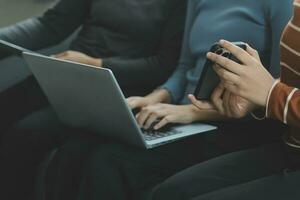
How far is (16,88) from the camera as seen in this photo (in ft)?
5.18

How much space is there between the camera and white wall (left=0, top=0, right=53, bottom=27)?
2.02 metres

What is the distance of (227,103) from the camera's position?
1144mm

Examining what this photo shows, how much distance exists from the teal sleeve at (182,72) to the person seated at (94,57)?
62 mm

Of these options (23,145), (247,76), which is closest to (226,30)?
(247,76)

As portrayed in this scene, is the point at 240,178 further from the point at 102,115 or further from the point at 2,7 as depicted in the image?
the point at 2,7

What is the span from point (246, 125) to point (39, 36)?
29.9 inches

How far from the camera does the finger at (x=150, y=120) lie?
129 cm

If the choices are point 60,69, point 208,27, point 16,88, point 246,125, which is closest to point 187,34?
point 208,27

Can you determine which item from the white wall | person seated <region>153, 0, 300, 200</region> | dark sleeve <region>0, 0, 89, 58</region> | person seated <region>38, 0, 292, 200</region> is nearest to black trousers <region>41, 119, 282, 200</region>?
person seated <region>38, 0, 292, 200</region>

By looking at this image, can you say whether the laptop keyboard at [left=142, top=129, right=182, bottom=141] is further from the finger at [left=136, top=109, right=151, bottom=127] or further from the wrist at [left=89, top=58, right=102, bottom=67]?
the wrist at [left=89, top=58, right=102, bottom=67]

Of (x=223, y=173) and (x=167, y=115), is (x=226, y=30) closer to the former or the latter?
(x=167, y=115)

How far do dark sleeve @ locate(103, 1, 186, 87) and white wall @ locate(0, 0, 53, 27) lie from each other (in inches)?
23.4

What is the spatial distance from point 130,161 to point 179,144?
0.44ft

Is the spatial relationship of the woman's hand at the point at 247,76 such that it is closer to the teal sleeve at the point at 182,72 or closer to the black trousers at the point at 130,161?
the black trousers at the point at 130,161
